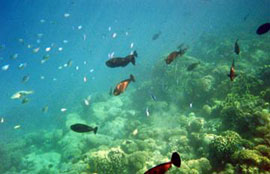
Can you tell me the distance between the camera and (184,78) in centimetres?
1523

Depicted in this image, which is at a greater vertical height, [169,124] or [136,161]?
[169,124]

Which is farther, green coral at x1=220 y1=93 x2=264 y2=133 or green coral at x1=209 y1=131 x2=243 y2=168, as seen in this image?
green coral at x1=220 y1=93 x2=264 y2=133

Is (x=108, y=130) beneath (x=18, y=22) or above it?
beneath

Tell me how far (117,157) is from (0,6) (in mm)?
49424

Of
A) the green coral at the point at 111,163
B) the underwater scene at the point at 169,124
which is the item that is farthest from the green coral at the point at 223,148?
the green coral at the point at 111,163

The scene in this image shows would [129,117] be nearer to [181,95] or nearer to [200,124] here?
[181,95]

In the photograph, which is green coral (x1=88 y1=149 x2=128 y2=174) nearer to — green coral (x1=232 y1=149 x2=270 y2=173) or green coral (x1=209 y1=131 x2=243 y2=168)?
green coral (x1=209 y1=131 x2=243 y2=168)

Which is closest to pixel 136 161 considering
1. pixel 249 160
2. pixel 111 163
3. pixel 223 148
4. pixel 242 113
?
pixel 111 163

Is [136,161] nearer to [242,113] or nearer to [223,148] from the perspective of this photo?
[223,148]

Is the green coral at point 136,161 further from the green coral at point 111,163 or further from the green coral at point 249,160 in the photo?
the green coral at point 249,160

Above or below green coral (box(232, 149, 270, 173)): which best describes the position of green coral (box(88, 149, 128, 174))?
above

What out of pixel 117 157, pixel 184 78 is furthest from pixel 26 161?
pixel 184 78

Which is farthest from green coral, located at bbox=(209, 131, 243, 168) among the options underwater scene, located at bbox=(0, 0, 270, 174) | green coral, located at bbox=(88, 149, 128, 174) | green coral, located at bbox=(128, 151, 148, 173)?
green coral, located at bbox=(88, 149, 128, 174)

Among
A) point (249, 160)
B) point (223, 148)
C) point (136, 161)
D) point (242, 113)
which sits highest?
point (242, 113)
